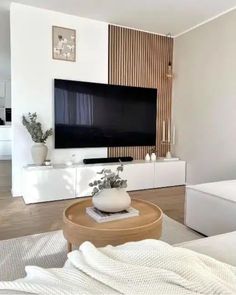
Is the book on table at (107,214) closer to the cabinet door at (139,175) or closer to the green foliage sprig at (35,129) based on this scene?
the green foliage sprig at (35,129)

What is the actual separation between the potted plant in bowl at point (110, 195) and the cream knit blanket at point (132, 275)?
2.64 ft

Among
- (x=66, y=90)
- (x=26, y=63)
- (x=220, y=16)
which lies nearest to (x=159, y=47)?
(x=220, y=16)

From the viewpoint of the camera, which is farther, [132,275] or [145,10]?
[145,10]

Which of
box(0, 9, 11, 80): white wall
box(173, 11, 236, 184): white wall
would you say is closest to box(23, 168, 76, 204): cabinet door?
box(173, 11, 236, 184): white wall

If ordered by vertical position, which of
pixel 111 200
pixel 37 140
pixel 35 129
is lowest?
pixel 111 200

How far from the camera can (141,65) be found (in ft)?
14.5

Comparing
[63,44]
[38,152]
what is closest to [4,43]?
[63,44]

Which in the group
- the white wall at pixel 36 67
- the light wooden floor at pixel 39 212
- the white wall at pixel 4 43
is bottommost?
the light wooden floor at pixel 39 212

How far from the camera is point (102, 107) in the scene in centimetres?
404

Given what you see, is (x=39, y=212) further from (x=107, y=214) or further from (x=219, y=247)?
(x=219, y=247)

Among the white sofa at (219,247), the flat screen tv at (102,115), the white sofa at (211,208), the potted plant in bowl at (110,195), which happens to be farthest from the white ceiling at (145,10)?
the white sofa at (219,247)

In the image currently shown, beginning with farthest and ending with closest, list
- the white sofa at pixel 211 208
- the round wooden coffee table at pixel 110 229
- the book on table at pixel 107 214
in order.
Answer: the white sofa at pixel 211 208 → the book on table at pixel 107 214 → the round wooden coffee table at pixel 110 229

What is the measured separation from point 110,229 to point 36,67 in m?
2.86

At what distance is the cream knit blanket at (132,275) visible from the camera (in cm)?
75
